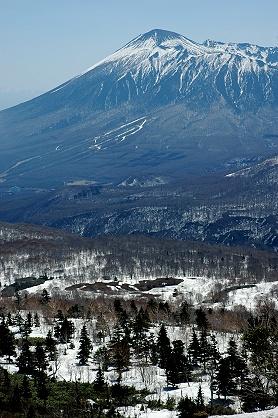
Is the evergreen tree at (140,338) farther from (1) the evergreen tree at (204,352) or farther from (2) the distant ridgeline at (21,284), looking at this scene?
(2) the distant ridgeline at (21,284)

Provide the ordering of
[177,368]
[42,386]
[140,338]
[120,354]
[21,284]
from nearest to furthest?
[42,386] → [177,368] → [120,354] → [140,338] → [21,284]

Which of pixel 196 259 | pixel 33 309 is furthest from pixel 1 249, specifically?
pixel 33 309

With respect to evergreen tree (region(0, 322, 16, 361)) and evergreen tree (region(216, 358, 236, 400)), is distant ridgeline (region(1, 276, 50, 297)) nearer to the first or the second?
evergreen tree (region(0, 322, 16, 361))

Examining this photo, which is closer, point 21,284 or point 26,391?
point 26,391

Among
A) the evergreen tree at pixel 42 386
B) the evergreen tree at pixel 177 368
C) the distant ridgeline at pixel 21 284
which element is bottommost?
the distant ridgeline at pixel 21 284

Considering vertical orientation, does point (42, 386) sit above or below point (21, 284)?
above

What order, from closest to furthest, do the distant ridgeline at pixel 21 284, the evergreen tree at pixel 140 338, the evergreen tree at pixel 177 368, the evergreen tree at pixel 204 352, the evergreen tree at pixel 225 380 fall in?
1. the evergreen tree at pixel 225 380
2. the evergreen tree at pixel 177 368
3. the evergreen tree at pixel 204 352
4. the evergreen tree at pixel 140 338
5. the distant ridgeline at pixel 21 284

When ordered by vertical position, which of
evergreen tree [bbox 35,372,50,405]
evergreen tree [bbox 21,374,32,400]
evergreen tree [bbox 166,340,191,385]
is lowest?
evergreen tree [bbox 166,340,191,385]

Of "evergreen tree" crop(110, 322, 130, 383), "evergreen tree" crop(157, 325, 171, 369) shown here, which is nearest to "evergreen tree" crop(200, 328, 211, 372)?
"evergreen tree" crop(157, 325, 171, 369)

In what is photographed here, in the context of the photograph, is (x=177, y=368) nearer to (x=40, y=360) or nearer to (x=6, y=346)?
(x=40, y=360)

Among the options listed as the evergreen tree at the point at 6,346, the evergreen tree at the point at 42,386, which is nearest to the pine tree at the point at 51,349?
the evergreen tree at the point at 6,346

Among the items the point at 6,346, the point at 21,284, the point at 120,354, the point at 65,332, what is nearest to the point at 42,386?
the point at 120,354
